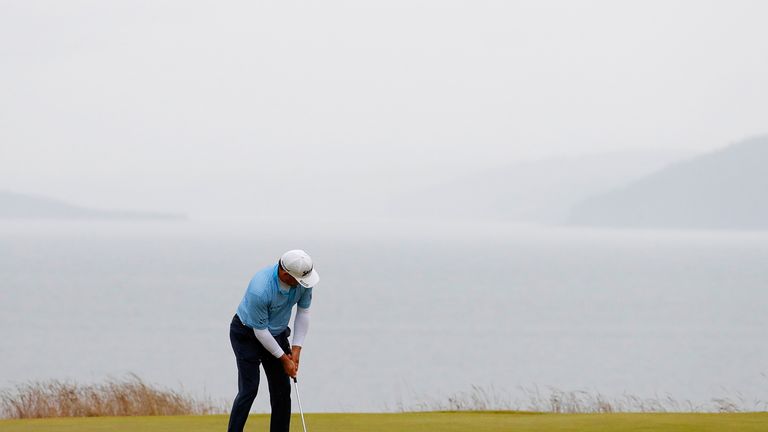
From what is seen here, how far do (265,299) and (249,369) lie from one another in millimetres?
463

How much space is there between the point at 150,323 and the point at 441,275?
44316 millimetres

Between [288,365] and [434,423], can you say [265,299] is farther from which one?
[434,423]

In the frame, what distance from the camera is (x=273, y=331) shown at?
6.00 meters

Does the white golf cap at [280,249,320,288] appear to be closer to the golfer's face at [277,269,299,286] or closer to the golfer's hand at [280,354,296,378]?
the golfer's face at [277,269,299,286]

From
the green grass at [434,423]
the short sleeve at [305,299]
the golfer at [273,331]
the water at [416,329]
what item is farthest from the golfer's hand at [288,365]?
the water at [416,329]

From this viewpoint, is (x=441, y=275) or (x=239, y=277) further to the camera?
(x=441, y=275)

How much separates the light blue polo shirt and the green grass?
1389 millimetres

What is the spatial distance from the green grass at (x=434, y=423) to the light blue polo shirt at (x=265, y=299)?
1389mm

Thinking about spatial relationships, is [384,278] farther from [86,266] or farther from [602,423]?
[602,423]

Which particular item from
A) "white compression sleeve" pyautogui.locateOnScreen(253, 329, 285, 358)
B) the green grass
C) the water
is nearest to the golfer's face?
"white compression sleeve" pyautogui.locateOnScreen(253, 329, 285, 358)

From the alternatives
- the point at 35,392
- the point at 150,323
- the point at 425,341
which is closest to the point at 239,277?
the point at 150,323

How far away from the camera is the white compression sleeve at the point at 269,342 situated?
5816 millimetres

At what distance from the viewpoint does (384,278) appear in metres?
91.8

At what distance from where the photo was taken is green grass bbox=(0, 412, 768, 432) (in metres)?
7.01
